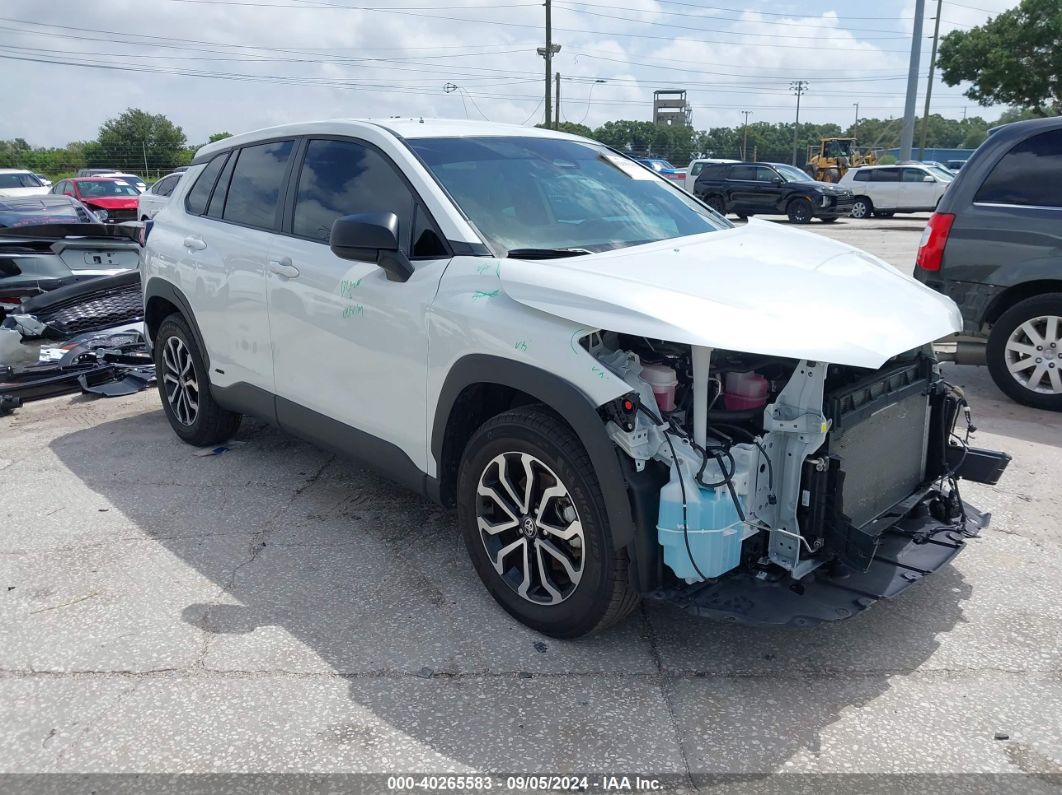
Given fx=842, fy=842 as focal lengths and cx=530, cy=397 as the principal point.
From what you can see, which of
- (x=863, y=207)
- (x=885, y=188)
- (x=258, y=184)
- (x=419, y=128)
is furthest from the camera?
(x=863, y=207)

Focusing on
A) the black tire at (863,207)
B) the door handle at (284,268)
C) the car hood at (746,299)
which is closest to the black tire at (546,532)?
the car hood at (746,299)

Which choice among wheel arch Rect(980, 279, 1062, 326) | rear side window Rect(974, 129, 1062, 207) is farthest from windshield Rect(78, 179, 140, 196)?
wheel arch Rect(980, 279, 1062, 326)

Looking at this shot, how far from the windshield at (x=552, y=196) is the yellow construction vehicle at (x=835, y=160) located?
125 feet

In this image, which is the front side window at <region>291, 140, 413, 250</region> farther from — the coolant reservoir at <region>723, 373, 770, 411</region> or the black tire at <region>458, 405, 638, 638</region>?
the coolant reservoir at <region>723, 373, 770, 411</region>

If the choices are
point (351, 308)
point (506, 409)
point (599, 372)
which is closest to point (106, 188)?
point (351, 308)

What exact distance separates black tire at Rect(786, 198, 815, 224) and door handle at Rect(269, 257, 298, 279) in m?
23.4

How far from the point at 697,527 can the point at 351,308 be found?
6.12 feet

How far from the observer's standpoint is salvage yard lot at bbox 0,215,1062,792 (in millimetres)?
2637

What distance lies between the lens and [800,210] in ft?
82.9

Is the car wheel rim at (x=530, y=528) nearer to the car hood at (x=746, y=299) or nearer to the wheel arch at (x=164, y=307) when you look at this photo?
the car hood at (x=746, y=299)

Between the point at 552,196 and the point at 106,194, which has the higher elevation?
the point at 552,196

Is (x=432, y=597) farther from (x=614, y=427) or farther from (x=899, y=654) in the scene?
(x=899, y=654)

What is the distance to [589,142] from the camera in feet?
15.0

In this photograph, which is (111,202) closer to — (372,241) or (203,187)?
(203,187)
